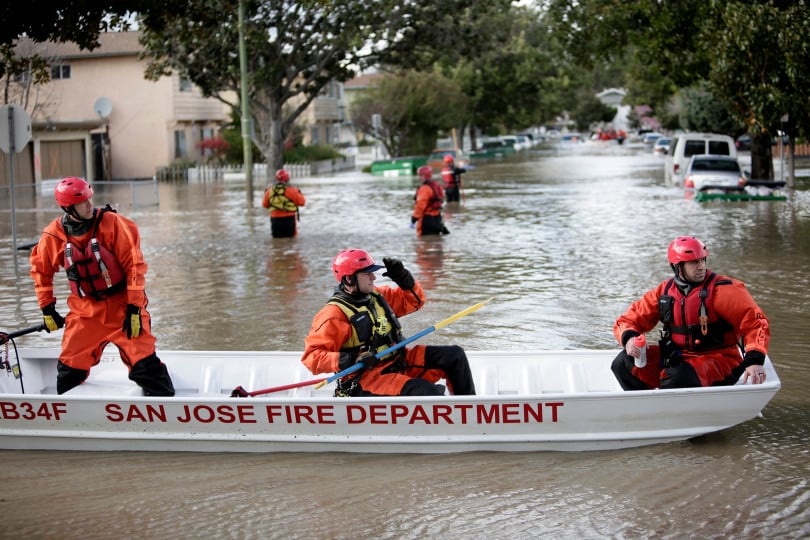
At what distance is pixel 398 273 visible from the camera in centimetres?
786

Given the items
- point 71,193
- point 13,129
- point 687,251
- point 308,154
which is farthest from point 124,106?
point 687,251

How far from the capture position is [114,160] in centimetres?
5088

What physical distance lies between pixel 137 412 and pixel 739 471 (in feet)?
13.3

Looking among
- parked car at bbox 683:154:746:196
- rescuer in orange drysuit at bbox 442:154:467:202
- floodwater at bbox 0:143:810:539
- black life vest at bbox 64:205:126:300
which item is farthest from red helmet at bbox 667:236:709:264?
rescuer in orange drysuit at bbox 442:154:467:202

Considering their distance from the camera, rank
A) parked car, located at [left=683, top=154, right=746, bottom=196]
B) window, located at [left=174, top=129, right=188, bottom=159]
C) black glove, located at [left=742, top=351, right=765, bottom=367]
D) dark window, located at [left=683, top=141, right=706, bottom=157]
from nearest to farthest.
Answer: black glove, located at [left=742, top=351, right=765, bottom=367] → parked car, located at [left=683, top=154, right=746, bottom=196] → dark window, located at [left=683, top=141, right=706, bottom=157] → window, located at [left=174, top=129, right=188, bottom=159]

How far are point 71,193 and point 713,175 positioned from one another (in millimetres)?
24059

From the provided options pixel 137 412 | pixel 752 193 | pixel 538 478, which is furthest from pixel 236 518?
pixel 752 193

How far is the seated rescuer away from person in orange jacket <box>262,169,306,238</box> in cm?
1233

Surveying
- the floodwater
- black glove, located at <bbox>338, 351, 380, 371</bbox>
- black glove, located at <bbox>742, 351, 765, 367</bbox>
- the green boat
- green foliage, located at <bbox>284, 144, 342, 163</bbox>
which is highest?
green foliage, located at <bbox>284, 144, 342, 163</bbox>

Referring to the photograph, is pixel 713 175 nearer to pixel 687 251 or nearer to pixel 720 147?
pixel 720 147

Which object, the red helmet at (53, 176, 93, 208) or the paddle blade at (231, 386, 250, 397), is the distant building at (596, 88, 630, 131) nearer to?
the paddle blade at (231, 386, 250, 397)

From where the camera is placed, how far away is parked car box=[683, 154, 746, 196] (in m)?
28.2

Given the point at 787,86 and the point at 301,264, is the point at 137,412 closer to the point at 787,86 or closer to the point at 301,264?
the point at 301,264

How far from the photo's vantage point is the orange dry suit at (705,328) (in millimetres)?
7418
